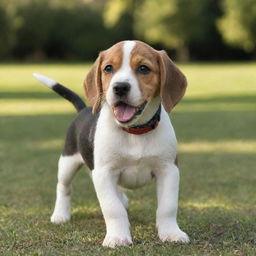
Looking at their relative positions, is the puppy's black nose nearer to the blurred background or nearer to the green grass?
the green grass

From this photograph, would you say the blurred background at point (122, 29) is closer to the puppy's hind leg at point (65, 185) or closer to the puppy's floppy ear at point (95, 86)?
the puppy's hind leg at point (65, 185)

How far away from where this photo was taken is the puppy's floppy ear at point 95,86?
16.1 feet

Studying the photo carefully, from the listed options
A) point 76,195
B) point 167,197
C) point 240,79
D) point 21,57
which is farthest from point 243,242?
point 21,57

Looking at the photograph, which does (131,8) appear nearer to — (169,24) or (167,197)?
(169,24)

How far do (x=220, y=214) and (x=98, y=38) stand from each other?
56.1m

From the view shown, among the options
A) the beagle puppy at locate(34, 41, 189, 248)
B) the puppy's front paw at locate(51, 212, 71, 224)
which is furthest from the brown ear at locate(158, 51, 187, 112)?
the puppy's front paw at locate(51, 212, 71, 224)

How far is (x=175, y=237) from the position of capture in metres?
4.74

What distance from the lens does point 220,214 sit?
19.1 ft

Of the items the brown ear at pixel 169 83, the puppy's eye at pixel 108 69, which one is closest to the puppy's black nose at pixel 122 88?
the puppy's eye at pixel 108 69

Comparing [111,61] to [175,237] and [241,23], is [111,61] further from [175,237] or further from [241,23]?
[241,23]

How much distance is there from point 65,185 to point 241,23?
49772 millimetres

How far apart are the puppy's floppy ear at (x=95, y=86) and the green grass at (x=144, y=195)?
103 cm

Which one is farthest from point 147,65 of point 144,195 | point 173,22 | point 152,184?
point 173,22

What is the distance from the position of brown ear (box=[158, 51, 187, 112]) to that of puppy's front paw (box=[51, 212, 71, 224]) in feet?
4.95
